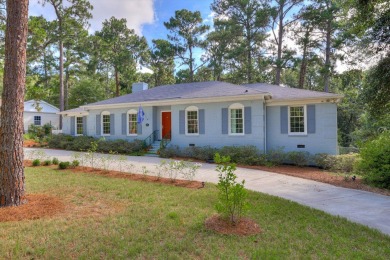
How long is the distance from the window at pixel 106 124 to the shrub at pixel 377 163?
15.3 m

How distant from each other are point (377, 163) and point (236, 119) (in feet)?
23.3

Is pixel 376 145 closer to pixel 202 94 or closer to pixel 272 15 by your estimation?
pixel 202 94

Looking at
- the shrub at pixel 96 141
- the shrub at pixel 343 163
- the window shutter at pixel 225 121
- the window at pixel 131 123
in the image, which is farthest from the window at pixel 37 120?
the shrub at pixel 343 163

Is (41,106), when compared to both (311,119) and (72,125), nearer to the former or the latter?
(72,125)

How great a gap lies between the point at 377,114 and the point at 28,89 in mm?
13377

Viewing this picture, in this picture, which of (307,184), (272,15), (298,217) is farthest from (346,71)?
(298,217)

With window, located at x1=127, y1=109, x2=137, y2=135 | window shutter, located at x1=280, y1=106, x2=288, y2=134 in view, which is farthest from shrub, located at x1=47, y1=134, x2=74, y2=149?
window shutter, located at x1=280, y1=106, x2=288, y2=134

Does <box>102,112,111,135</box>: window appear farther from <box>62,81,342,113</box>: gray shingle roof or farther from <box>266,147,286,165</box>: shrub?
<box>266,147,286,165</box>: shrub

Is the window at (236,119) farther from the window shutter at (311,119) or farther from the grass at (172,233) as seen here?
the grass at (172,233)

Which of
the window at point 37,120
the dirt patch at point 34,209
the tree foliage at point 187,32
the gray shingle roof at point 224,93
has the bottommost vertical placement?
the dirt patch at point 34,209

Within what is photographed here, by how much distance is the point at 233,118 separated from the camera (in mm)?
13875

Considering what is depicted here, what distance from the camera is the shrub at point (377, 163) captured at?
24.7 ft

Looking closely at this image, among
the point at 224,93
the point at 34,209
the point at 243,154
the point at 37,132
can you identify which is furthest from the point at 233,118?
the point at 37,132

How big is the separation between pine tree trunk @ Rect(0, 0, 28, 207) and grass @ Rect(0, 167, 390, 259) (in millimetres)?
1102
